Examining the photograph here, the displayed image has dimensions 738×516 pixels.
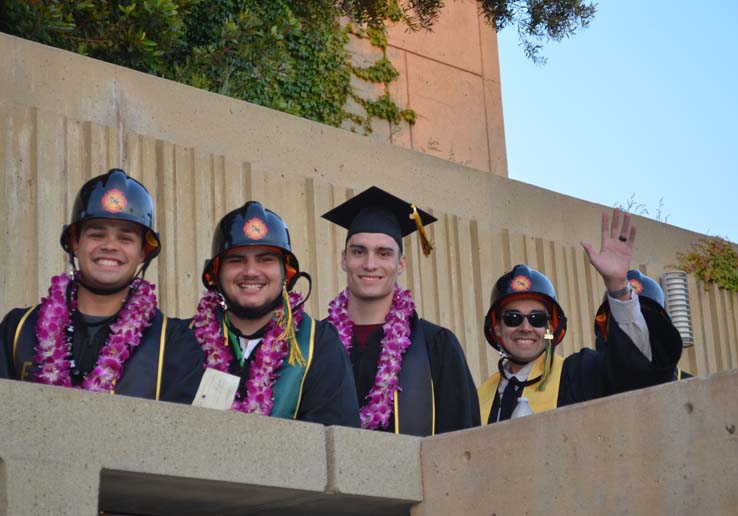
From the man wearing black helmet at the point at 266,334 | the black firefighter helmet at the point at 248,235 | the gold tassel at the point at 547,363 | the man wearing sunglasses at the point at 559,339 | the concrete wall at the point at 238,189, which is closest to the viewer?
the man wearing black helmet at the point at 266,334

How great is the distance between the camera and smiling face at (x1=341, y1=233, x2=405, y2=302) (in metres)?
5.80

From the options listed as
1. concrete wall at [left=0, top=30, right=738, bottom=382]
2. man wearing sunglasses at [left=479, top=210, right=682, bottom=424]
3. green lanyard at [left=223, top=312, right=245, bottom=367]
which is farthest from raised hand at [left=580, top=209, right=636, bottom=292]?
concrete wall at [left=0, top=30, right=738, bottom=382]

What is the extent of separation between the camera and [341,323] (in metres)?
5.90

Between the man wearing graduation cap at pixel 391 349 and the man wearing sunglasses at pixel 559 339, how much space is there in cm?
50

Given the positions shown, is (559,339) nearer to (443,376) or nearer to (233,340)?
(443,376)

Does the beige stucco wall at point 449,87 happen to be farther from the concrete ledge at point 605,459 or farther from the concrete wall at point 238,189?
the concrete ledge at point 605,459

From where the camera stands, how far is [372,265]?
5.83 m

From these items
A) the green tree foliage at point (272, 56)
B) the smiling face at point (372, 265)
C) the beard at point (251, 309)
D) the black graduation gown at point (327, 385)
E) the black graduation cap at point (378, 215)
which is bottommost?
the black graduation gown at point (327, 385)

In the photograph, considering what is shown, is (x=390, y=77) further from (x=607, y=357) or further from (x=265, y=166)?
(x=607, y=357)

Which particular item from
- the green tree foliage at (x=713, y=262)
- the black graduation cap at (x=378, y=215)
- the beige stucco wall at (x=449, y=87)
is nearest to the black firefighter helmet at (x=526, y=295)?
the black graduation cap at (x=378, y=215)

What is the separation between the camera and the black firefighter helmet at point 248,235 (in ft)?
17.6

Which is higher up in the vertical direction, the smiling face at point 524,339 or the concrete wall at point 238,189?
the concrete wall at point 238,189

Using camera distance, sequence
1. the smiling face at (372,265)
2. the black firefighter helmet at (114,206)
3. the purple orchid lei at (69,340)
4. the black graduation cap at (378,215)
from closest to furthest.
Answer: the purple orchid lei at (69,340), the black firefighter helmet at (114,206), the smiling face at (372,265), the black graduation cap at (378,215)

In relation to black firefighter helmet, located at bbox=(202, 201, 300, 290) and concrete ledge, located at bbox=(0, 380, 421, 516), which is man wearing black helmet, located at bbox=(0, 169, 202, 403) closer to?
black firefighter helmet, located at bbox=(202, 201, 300, 290)
